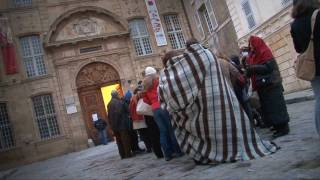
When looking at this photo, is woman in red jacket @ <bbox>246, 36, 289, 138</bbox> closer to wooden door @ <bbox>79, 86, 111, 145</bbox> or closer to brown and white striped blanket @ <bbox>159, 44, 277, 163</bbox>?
brown and white striped blanket @ <bbox>159, 44, 277, 163</bbox>

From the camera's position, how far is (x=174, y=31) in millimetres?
23469

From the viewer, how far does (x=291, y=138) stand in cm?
524

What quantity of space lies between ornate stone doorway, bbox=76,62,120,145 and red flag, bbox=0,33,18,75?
3.45 metres

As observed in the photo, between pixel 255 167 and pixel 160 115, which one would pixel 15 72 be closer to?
pixel 160 115

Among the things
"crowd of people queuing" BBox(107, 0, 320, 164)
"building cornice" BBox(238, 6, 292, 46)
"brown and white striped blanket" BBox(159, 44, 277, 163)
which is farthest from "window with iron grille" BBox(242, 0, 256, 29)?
"brown and white striped blanket" BBox(159, 44, 277, 163)

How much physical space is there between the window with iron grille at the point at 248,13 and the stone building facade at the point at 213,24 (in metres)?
1.54

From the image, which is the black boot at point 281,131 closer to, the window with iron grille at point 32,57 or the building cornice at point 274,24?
the building cornice at point 274,24

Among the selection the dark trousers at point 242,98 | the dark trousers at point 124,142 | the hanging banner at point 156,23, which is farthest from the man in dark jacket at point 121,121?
the hanging banner at point 156,23

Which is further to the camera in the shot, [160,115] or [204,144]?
[160,115]

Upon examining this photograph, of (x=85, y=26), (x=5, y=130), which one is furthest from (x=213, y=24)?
(x=5, y=130)

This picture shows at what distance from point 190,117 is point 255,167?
1355mm

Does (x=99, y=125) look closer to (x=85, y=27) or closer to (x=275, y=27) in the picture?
(x=85, y=27)

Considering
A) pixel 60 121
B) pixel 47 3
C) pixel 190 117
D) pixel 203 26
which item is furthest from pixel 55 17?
pixel 190 117

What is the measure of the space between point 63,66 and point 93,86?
6.64ft
